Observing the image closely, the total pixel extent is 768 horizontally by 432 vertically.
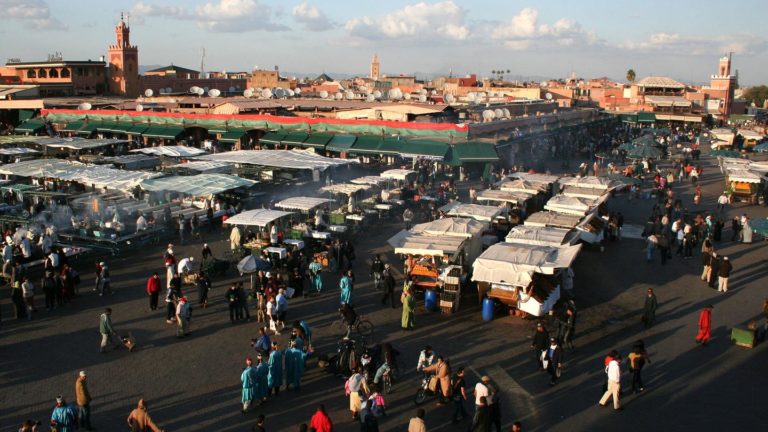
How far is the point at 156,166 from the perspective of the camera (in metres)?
32.4

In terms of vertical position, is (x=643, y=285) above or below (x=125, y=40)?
below

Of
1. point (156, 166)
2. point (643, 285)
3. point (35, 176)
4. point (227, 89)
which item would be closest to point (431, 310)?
point (643, 285)

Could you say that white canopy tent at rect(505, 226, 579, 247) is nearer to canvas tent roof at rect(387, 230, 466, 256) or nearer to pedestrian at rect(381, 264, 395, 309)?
canvas tent roof at rect(387, 230, 466, 256)

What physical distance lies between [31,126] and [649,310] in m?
44.3

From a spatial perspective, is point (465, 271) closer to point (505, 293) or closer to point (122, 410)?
point (505, 293)

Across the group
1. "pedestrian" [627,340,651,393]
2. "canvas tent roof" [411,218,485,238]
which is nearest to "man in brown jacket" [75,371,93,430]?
"pedestrian" [627,340,651,393]

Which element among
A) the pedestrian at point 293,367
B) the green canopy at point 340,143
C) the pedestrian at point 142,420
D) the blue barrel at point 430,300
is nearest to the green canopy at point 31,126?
the green canopy at point 340,143

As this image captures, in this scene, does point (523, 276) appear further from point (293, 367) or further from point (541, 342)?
point (293, 367)

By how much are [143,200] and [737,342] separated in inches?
804

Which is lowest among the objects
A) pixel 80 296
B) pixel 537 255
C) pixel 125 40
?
pixel 80 296

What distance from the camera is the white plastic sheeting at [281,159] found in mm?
28188

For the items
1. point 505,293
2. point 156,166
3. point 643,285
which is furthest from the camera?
point 156,166

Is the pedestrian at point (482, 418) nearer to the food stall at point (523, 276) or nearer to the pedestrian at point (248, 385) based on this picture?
the pedestrian at point (248, 385)

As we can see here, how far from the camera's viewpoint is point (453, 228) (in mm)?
17156
